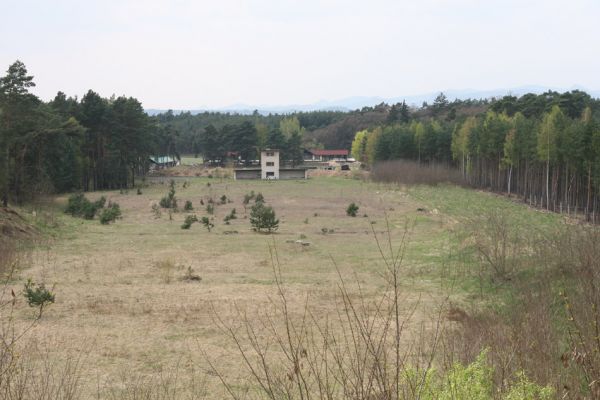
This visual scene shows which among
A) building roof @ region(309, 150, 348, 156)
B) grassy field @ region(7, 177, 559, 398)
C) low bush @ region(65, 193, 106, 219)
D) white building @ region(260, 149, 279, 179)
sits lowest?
grassy field @ region(7, 177, 559, 398)

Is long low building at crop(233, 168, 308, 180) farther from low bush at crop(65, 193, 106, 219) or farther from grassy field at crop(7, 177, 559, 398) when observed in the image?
low bush at crop(65, 193, 106, 219)

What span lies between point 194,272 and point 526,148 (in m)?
38.1

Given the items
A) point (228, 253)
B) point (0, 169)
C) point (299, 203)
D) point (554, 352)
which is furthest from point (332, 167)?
point (554, 352)

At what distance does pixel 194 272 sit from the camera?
17.9 m

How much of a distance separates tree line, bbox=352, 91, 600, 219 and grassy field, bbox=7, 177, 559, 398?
500cm

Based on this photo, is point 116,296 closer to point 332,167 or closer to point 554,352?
point 554,352

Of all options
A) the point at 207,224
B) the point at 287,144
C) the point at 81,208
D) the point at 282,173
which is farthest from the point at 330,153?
the point at 207,224

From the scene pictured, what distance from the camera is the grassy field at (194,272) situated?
1038 cm

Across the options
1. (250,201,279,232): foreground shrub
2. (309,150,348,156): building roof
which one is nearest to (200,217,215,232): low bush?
(250,201,279,232): foreground shrub

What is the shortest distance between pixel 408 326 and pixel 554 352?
21.0ft

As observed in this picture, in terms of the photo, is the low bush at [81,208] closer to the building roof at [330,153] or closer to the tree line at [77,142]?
the tree line at [77,142]

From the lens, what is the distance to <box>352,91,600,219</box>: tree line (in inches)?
1510

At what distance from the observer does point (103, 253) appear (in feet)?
69.4

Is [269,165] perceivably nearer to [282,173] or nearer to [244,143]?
[282,173]
